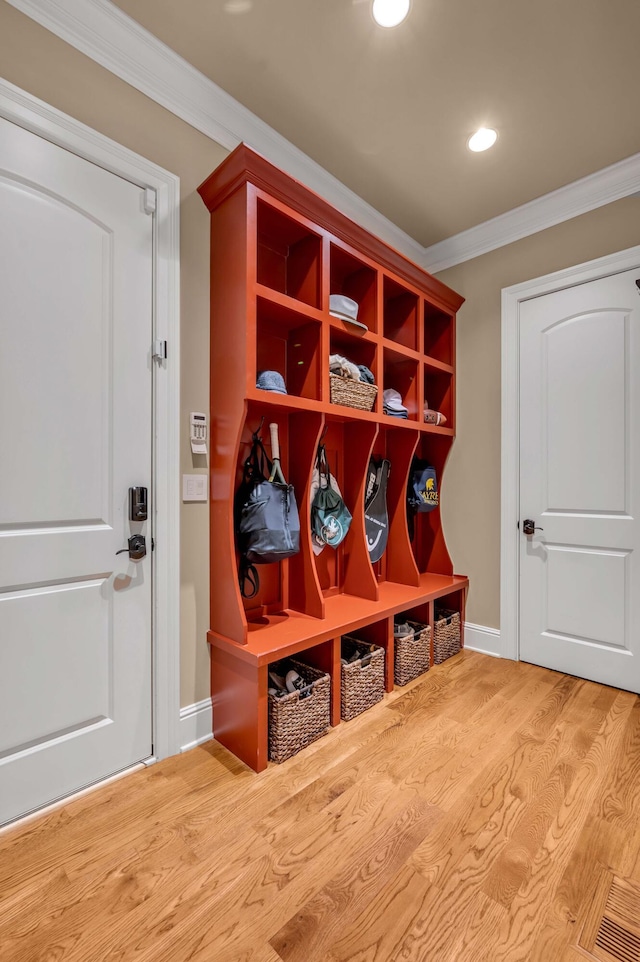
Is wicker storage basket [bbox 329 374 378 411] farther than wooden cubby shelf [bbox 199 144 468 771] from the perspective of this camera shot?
Yes

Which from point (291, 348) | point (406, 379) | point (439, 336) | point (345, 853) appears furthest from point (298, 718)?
point (439, 336)

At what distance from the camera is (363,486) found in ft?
8.43

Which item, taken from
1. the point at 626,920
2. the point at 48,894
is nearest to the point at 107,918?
the point at 48,894

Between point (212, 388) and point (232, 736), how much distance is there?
1.52 m

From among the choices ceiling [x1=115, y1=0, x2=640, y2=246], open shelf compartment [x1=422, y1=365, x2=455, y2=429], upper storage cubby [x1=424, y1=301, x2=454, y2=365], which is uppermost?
ceiling [x1=115, y1=0, x2=640, y2=246]

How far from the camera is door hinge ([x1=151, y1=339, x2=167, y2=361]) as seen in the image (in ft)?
6.10

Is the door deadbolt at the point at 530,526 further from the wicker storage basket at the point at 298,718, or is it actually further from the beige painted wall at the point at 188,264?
the beige painted wall at the point at 188,264

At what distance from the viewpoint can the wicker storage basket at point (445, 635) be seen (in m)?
2.85

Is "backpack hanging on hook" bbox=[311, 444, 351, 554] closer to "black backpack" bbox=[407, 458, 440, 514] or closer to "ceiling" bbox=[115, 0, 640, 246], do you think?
"black backpack" bbox=[407, 458, 440, 514]

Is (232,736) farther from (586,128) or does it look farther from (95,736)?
(586,128)

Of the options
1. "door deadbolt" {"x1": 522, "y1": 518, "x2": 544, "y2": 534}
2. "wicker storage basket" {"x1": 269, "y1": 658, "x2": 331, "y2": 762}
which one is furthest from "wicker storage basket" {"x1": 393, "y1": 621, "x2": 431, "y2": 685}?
"door deadbolt" {"x1": 522, "y1": 518, "x2": 544, "y2": 534}

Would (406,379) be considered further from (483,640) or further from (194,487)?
(483,640)

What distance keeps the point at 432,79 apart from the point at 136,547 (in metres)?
2.35

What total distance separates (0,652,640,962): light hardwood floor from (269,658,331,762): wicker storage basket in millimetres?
52
